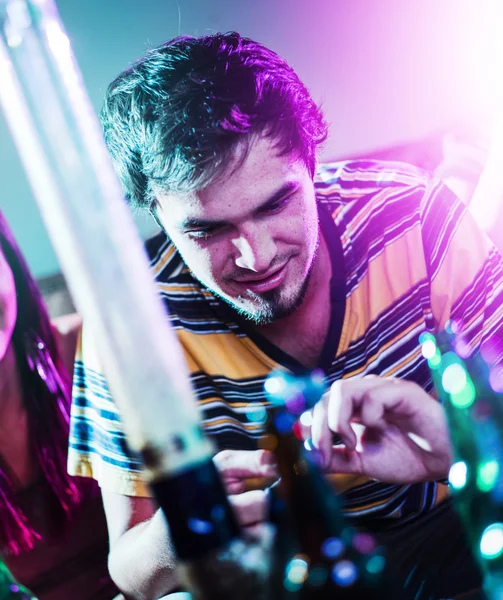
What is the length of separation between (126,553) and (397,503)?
1.11ft

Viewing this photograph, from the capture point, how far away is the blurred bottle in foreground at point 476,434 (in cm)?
51

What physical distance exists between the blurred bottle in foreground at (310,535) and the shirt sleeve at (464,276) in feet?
0.62

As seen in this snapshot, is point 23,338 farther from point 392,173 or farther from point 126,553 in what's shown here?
point 392,173

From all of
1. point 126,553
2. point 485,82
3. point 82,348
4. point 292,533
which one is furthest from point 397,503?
point 485,82

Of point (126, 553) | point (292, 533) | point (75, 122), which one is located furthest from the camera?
point (126, 553)

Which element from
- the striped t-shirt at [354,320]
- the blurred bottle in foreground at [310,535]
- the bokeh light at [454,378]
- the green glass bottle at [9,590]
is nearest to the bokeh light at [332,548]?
the blurred bottle in foreground at [310,535]

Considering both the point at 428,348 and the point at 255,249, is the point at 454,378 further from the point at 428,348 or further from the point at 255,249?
the point at 255,249

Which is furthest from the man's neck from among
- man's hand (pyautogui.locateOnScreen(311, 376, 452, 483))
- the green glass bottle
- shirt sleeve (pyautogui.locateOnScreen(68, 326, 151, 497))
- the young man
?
the green glass bottle

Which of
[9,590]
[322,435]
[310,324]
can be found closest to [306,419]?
[322,435]

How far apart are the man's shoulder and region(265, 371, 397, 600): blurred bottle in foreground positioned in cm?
25

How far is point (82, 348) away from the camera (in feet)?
2.34

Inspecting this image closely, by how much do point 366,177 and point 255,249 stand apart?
228 mm

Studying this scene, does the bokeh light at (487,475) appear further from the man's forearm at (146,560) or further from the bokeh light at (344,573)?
the man's forearm at (146,560)

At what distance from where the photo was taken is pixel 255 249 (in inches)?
23.7
